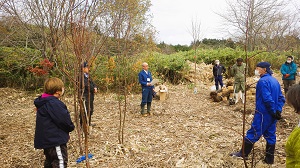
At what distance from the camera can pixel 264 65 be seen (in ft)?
10.7

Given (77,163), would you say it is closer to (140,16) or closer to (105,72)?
(105,72)

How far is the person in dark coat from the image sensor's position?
2482mm

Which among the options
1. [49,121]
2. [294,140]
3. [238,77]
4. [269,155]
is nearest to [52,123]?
[49,121]

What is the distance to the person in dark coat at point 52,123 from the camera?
2.48 m

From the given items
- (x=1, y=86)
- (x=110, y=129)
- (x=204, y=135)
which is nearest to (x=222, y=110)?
(x=204, y=135)

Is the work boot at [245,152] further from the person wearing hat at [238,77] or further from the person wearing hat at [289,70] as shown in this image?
the person wearing hat at [289,70]

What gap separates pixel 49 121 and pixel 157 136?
2.81 m

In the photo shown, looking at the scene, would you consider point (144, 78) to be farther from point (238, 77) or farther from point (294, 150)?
point (294, 150)

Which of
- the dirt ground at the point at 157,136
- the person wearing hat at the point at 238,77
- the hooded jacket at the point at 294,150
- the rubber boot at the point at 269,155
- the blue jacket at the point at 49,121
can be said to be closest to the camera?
the hooded jacket at the point at 294,150

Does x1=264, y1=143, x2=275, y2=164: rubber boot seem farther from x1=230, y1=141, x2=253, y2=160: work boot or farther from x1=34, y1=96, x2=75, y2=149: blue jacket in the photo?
x1=34, y1=96, x2=75, y2=149: blue jacket

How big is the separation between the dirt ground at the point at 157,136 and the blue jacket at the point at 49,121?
1.08 meters

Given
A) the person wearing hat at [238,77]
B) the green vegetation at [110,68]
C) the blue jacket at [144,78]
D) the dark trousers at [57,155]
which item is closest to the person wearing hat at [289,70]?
the person wearing hat at [238,77]

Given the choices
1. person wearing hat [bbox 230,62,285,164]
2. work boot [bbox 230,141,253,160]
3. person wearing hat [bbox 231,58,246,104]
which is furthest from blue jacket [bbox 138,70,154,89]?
person wearing hat [bbox 230,62,285,164]

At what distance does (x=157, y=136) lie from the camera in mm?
4852
